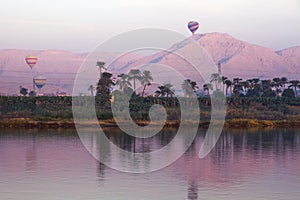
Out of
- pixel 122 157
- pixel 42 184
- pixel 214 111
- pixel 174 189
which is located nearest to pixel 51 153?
pixel 122 157

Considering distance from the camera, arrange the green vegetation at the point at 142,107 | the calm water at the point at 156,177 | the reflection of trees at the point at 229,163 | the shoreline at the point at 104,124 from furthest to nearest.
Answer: the green vegetation at the point at 142,107 → the shoreline at the point at 104,124 → the reflection of trees at the point at 229,163 → the calm water at the point at 156,177

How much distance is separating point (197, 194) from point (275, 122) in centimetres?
6131

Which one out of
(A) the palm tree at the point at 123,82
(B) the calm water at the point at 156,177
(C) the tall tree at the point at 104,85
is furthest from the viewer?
(A) the palm tree at the point at 123,82

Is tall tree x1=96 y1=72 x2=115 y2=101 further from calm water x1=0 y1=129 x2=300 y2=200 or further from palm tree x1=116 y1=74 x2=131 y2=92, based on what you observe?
calm water x1=0 y1=129 x2=300 y2=200

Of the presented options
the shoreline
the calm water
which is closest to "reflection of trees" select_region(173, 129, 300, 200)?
the calm water

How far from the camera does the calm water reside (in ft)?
71.6

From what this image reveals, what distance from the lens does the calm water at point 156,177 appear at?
21828mm

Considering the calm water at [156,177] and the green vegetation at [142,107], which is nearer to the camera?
the calm water at [156,177]

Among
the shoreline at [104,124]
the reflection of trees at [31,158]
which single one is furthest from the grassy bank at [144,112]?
the reflection of trees at [31,158]

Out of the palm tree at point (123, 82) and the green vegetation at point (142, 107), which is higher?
the palm tree at point (123, 82)

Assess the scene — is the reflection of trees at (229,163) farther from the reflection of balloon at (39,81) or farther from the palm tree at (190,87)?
the reflection of balloon at (39,81)

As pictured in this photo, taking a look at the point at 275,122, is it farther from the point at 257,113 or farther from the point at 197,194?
the point at 197,194

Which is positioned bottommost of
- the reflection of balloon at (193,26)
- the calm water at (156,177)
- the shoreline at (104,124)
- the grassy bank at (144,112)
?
the calm water at (156,177)

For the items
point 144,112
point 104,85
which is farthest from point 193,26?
point 144,112
